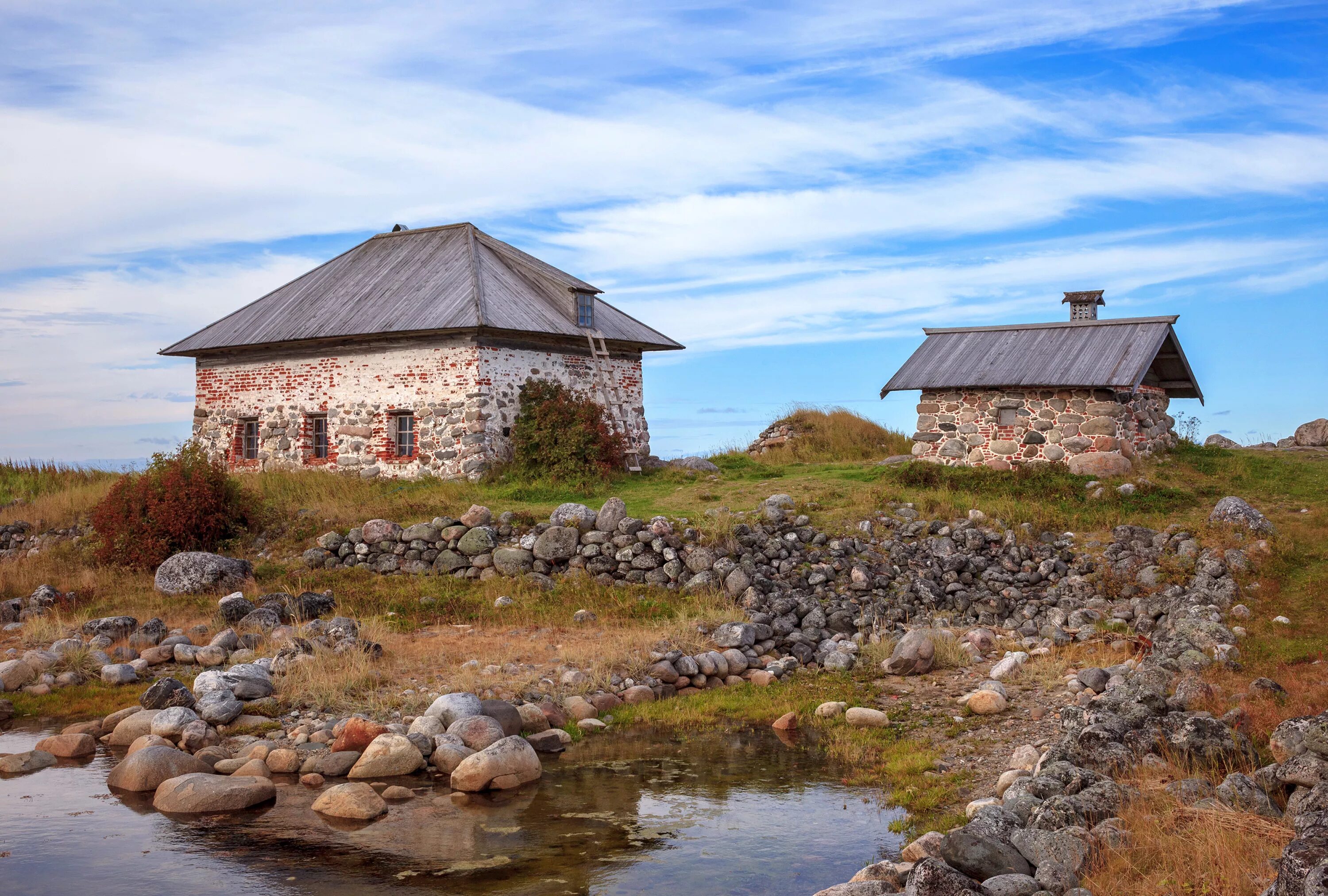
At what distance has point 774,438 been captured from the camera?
32.6 m

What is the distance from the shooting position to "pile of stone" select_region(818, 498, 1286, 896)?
7.33m

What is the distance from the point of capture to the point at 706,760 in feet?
39.7

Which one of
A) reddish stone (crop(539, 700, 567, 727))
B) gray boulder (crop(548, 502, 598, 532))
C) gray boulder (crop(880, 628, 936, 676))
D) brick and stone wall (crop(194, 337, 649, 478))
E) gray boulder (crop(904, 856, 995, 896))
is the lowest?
reddish stone (crop(539, 700, 567, 727))

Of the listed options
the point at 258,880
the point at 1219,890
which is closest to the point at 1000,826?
the point at 1219,890

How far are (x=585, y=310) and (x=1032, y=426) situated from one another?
11.0m

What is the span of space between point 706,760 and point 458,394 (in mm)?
14026

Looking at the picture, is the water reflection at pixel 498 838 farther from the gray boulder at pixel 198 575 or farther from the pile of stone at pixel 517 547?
the gray boulder at pixel 198 575

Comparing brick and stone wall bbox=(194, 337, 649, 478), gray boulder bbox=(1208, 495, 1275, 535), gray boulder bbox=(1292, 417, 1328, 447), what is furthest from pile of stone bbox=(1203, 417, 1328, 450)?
brick and stone wall bbox=(194, 337, 649, 478)

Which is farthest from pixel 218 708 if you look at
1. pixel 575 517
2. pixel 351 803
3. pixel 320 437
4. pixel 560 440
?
pixel 320 437

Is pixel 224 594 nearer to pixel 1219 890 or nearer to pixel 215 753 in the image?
pixel 215 753

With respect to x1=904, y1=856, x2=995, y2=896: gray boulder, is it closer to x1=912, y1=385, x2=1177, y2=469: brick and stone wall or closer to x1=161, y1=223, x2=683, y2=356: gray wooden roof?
x1=912, y1=385, x2=1177, y2=469: brick and stone wall

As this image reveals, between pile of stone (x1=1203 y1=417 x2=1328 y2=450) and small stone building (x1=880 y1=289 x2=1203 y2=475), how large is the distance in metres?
3.22

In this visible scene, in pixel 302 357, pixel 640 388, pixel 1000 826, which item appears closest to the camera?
pixel 1000 826

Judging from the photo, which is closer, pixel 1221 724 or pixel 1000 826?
pixel 1000 826
